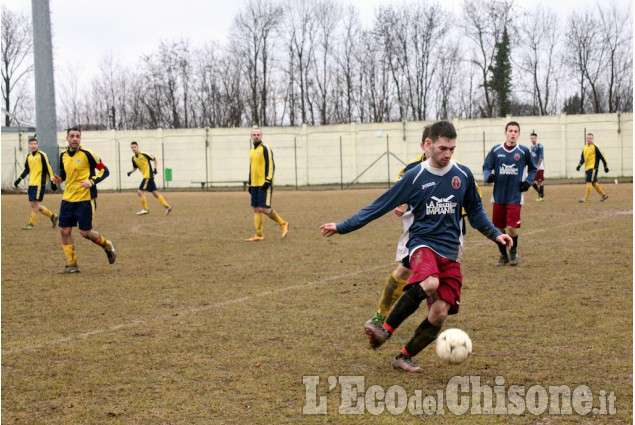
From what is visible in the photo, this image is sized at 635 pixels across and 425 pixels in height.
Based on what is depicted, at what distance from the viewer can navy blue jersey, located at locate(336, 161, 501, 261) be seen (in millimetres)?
5320

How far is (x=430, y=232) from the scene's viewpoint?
5320mm

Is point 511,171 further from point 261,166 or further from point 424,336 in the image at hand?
point 424,336

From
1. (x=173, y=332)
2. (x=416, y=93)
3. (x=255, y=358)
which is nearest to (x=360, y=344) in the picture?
(x=255, y=358)

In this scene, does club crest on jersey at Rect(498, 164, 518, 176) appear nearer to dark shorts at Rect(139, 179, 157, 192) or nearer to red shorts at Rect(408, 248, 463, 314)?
red shorts at Rect(408, 248, 463, 314)

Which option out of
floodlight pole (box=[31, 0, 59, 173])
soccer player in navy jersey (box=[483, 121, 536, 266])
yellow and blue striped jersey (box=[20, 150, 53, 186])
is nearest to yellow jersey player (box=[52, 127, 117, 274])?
yellow and blue striped jersey (box=[20, 150, 53, 186])

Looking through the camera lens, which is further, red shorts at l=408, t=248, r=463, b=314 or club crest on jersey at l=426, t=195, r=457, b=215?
club crest on jersey at l=426, t=195, r=457, b=215

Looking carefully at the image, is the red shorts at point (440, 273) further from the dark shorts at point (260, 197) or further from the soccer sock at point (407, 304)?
the dark shorts at point (260, 197)

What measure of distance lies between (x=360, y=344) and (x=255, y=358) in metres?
0.94

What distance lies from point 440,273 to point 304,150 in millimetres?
39980

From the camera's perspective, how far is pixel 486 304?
7.51m

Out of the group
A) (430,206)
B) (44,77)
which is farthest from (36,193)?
(44,77)

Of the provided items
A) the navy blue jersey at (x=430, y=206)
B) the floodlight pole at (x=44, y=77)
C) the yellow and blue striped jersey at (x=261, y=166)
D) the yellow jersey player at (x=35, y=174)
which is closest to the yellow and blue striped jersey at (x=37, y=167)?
the yellow jersey player at (x=35, y=174)

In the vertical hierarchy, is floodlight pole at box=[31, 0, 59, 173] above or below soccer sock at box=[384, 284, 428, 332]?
above

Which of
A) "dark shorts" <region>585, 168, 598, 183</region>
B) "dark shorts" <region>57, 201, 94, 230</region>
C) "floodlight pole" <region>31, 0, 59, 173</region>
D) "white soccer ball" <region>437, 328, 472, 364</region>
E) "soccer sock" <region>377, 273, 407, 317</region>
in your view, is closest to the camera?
"white soccer ball" <region>437, 328, 472, 364</region>
